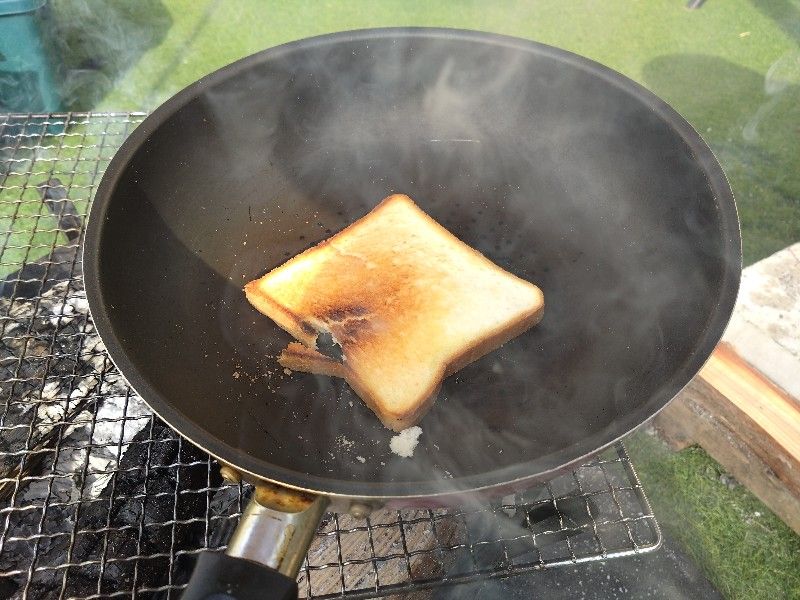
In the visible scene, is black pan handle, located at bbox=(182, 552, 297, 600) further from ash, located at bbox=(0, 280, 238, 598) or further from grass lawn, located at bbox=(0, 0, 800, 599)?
grass lawn, located at bbox=(0, 0, 800, 599)

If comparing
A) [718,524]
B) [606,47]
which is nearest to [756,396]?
[718,524]

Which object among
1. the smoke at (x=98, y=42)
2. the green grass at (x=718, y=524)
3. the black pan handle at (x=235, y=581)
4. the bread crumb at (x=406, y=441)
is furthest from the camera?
the smoke at (x=98, y=42)

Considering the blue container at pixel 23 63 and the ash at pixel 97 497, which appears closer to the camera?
the ash at pixel 97 497

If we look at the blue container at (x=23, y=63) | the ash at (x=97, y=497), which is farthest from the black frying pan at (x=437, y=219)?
the blue container at (x=23, y=63)

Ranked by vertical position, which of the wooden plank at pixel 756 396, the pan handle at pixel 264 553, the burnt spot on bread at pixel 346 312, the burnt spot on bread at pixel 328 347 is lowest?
the wooden plank at pixel 756 396

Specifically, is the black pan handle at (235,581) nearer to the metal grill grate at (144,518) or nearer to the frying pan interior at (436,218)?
the frying pan interior at (436,218)

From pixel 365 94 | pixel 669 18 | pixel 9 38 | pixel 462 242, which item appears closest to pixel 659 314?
pixel 462 242
